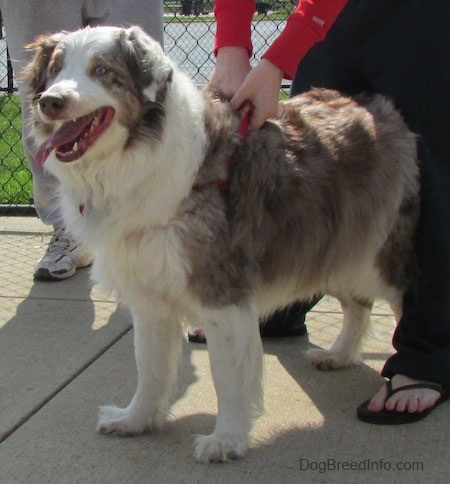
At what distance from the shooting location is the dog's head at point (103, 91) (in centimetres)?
288

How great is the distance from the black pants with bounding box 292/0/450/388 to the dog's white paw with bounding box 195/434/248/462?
0.84m

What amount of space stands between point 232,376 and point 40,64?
140 cm

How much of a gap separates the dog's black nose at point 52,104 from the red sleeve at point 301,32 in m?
0.93

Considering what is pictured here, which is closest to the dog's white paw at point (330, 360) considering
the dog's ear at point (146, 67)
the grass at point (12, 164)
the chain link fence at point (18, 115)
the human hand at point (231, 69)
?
the human hand at point (231, 69)

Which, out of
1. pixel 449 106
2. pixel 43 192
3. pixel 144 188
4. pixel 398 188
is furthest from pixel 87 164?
pixel 43 192

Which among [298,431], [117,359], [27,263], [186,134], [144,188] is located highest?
[186,134]

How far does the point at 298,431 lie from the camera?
3.33 meters

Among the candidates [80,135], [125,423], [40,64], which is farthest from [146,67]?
[125,423]

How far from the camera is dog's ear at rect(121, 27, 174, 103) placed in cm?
297

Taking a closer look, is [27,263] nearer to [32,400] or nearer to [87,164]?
[32,400]

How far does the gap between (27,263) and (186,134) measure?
280 cm

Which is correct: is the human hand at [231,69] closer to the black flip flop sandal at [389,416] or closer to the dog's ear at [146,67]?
the dog's ear at [146,67]

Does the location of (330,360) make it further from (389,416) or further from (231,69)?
(231,69)

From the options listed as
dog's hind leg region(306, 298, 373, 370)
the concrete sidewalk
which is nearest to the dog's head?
the concrete sidewalk
